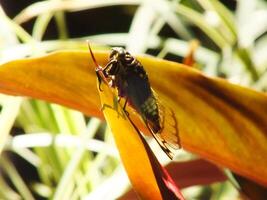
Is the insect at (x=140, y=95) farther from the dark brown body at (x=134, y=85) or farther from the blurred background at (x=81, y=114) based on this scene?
the blurred background at (x=81, y=114)

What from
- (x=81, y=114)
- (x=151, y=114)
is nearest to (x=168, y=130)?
(x=151, y=114)

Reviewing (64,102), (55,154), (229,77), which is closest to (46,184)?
(55,154)

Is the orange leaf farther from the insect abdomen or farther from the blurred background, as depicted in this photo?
the blurred background

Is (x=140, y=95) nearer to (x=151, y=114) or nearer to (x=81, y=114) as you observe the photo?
(x=151, y=114)

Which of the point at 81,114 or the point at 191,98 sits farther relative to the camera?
the point at 81,114

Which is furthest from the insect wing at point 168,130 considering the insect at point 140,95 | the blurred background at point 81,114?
the blurred background at point 81,114

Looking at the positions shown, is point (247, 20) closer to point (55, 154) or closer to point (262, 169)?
point (55, 154)

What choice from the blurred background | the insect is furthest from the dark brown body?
the blurred background

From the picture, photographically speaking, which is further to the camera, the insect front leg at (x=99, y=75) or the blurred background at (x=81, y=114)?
the blurred background at (x=81, y=114)
